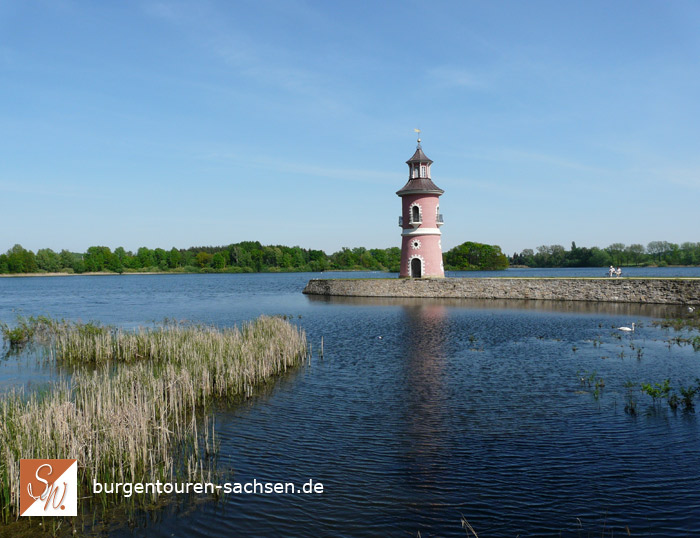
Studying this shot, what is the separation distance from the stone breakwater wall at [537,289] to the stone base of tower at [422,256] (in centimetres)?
219

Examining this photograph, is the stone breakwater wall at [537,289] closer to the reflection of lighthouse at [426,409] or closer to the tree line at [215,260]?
the reflection of lighthouse at [426,409]

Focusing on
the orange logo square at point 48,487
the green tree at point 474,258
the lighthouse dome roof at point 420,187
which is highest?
the lighthouse dome roof at point 420,187

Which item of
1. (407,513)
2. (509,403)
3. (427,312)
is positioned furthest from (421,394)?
(427,312)

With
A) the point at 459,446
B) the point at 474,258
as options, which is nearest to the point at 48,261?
the point at 474,258

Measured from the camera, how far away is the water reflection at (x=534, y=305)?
3472 centimetres

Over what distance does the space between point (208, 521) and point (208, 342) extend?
35.8 ft

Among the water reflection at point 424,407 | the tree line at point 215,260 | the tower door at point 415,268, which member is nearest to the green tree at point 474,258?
the tree line at point 215,260

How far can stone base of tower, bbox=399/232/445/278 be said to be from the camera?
50.4 meters

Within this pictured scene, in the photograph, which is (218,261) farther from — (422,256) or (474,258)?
(422,256)

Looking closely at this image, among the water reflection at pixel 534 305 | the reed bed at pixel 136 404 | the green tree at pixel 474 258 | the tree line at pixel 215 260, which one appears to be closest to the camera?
the reed bed at pixel 136 404

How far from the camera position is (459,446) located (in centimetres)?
1045

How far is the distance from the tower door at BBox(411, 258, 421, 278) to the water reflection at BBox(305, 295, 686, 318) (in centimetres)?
361

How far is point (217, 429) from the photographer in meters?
11.5

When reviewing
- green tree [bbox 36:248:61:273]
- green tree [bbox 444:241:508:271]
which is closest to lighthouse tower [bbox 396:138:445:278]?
green tree [bbox 444:241:508:271]
